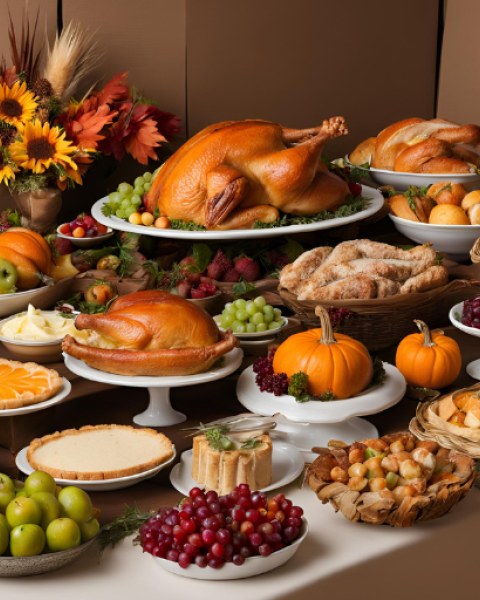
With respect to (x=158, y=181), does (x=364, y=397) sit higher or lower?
lower

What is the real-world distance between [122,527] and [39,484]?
0.18 meters

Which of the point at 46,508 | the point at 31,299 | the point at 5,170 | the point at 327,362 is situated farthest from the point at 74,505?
the point at 5,170

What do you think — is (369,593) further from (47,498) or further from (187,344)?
(187,344)

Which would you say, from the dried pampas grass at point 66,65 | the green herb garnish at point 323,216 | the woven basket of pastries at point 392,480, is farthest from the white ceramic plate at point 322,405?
the dried pampas grass at point 66,65

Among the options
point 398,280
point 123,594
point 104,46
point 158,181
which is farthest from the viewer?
point 104,46

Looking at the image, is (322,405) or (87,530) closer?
(87,530)

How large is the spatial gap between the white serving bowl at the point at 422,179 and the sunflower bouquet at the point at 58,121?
93 centimetres

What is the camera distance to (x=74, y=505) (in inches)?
44.8

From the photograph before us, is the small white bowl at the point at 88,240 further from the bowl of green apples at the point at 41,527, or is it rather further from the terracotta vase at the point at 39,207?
the bowl of green apples at the point at 41,527

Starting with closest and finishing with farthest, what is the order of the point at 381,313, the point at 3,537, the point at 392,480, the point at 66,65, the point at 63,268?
the point at 3,537 → the point at 392,480 → the point at 381,313 → the point at 63,268 → the point at 66,65

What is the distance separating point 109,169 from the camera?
3.04 meters

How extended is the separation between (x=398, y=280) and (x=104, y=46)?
1657 millimetres

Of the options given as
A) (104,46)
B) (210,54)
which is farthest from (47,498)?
(210,54)

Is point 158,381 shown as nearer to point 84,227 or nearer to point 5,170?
point 84,227
